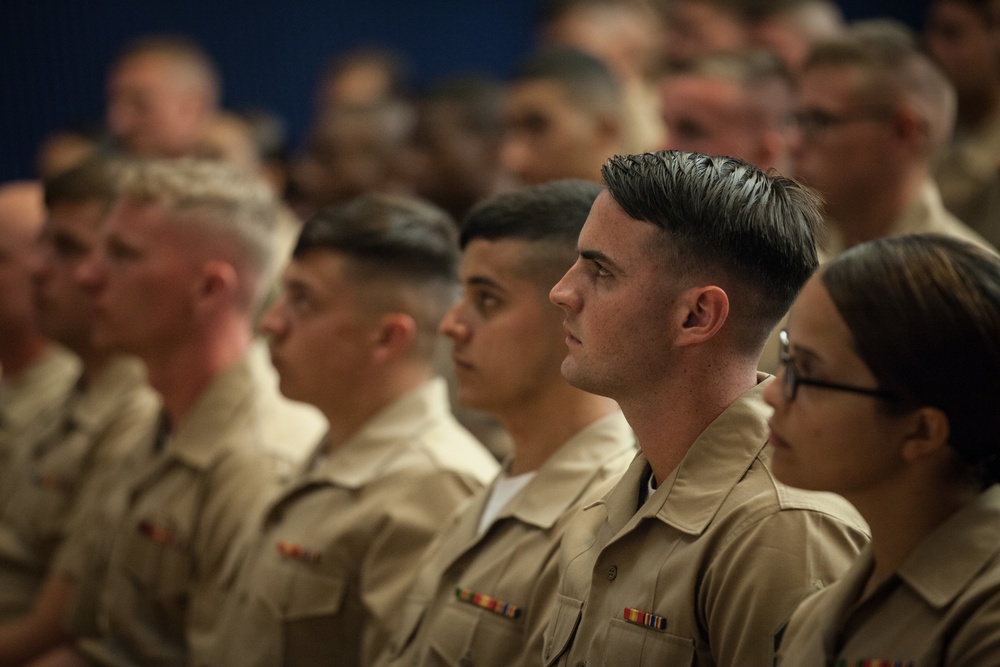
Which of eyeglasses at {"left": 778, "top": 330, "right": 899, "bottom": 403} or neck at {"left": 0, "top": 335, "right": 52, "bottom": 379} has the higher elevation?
eyeglasses at {"left": 778, "top": 330, "right": 899, "bottom": 403}

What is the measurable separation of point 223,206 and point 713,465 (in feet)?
6.25

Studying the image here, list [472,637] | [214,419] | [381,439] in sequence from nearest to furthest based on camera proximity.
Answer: [472,637], [381,439], [214,419]

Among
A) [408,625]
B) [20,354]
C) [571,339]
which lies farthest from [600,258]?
[20,354]

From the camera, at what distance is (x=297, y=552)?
2582mm

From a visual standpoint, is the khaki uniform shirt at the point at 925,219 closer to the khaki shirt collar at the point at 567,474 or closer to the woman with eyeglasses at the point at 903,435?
the khaki shirt collar at the point at 567,474

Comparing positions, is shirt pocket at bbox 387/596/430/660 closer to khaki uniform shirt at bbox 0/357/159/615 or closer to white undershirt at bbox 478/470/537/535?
white undershirt at bbox 478/470/537/535

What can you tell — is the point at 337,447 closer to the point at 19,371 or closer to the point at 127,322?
the point at 127,322

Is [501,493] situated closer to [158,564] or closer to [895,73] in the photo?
[158,564]

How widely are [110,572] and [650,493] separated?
172 centimetres

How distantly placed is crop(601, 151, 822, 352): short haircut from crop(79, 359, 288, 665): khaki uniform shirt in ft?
5.01

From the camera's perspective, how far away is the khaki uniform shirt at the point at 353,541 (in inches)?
98.9

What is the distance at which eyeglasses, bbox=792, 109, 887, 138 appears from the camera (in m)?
3.17

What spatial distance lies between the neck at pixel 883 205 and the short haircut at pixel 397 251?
103 cm

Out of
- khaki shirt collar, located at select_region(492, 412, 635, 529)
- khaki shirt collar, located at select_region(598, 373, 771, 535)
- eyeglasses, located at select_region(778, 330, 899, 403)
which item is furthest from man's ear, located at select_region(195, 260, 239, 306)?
eyeglasses, located at select_region(778, 330, 899, 403)
